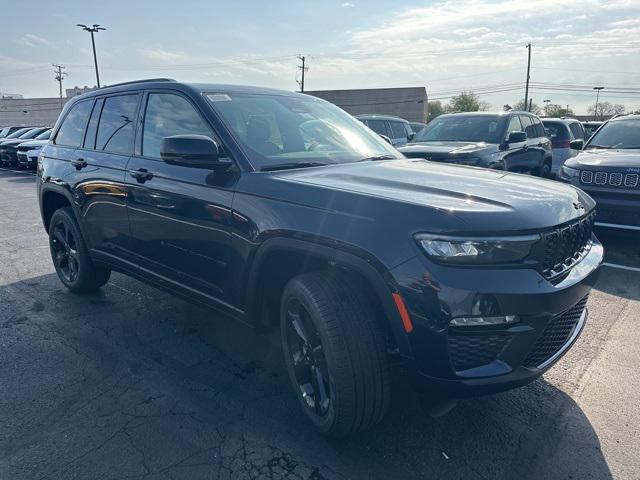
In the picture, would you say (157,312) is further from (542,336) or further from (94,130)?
(542,336)

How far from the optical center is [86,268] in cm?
465

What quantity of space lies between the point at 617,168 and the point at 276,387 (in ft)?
16.3

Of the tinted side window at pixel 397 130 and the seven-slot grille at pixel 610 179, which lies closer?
the seven-slot grille at pixel 610 179

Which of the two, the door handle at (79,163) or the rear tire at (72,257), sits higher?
the door handle at (79,163)

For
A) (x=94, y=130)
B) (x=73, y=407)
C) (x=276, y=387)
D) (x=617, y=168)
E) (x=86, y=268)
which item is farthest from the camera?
(x=617, y=168)

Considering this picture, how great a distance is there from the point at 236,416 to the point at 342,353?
92 cm

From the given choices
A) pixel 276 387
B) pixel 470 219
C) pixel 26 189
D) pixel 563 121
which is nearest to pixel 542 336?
pixel 470 219

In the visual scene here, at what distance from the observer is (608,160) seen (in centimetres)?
616

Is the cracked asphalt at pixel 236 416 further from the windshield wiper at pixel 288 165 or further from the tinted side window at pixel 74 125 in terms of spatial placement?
the tinted side window at pixel 74 125

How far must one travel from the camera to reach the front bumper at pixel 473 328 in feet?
6.94

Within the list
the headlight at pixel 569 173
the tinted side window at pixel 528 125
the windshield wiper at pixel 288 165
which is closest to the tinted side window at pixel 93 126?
the windshield wiper at pixel 288 165

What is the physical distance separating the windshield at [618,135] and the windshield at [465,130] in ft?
4.92

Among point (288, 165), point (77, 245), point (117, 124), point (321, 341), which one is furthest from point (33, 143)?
point (321, 341)

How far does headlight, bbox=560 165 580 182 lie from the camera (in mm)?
6277
